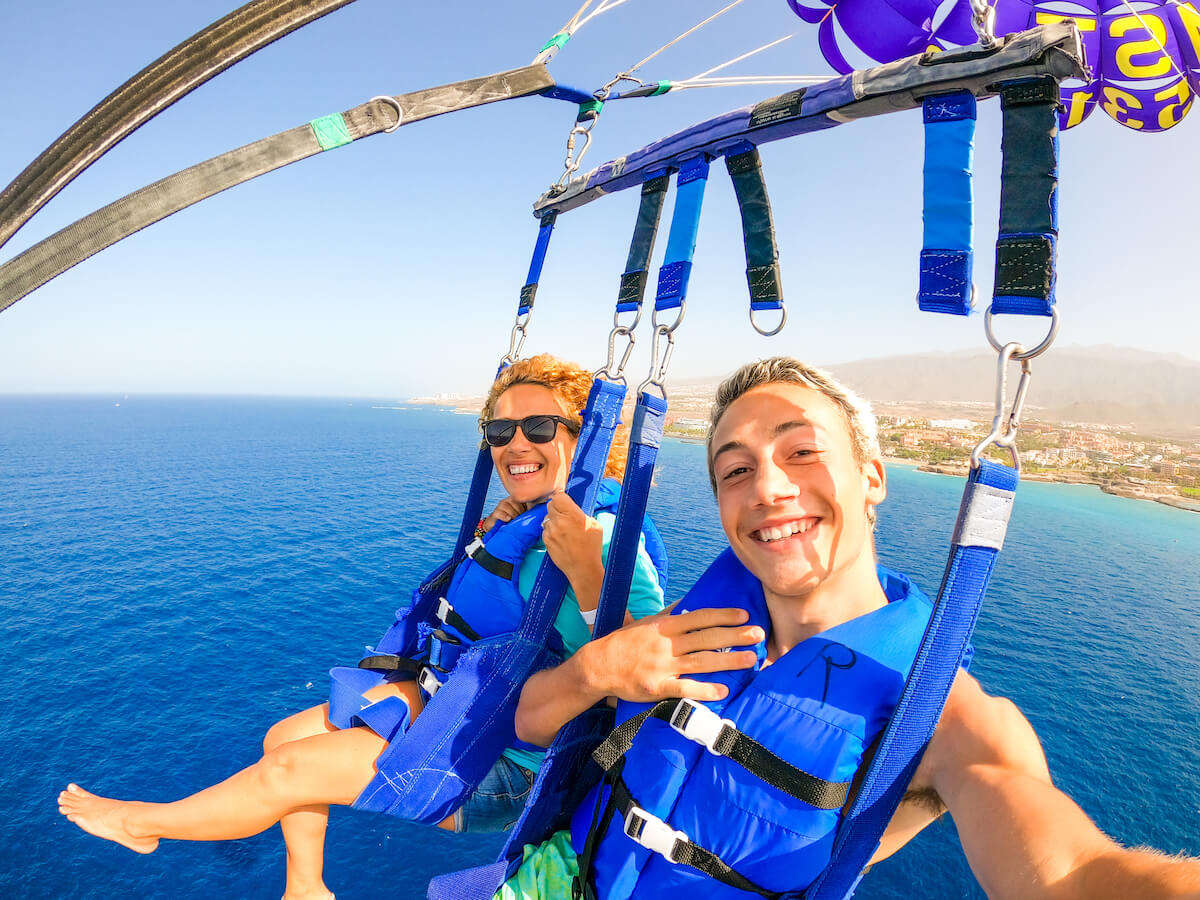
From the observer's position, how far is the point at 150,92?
108 cm

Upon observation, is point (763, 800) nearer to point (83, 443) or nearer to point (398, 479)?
point (398, 479)

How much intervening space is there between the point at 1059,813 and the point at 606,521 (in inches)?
77.1

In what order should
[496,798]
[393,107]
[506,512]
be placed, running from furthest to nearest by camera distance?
1. [506,512]
2. [496,798]
3. [393,107]

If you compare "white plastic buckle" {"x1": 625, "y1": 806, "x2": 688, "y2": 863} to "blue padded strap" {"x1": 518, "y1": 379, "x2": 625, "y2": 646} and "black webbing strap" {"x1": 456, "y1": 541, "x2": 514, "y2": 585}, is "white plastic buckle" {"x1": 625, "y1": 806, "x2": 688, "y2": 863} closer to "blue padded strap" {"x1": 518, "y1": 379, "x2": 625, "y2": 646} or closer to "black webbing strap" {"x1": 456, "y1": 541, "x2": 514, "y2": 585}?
"blue padded strap" {"x1": 518, "y1": 379, "x2": 625, "y2": 646}

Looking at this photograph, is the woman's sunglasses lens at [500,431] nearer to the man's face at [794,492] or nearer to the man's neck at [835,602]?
the man's face at [794,492]

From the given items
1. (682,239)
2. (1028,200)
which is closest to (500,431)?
(682,239)

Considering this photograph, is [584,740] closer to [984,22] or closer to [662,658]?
Answer: [662,658]

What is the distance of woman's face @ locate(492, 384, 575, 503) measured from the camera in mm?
3078

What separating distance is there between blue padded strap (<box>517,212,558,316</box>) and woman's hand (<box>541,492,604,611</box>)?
1.46 meters

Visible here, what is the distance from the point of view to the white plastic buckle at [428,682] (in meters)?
2.84

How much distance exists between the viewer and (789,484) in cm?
166

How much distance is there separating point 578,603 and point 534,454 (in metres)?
0.96

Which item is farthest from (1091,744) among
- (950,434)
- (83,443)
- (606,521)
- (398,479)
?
(83,443)

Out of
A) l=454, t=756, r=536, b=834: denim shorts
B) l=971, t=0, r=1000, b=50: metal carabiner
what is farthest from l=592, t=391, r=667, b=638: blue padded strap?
l=971, t=0, r=1000, b=50: metal carabiner
